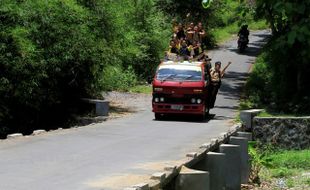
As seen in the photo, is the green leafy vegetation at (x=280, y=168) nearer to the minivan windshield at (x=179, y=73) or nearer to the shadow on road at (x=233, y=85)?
the minivan windshield at (x=179, y=73)

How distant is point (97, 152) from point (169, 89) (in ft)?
27.3

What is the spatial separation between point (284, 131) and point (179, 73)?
4.03 metres

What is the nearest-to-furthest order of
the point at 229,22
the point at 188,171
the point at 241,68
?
the point at 188,171, the point at 241,68, the point at 229,22

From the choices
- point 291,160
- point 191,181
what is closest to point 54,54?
point 291,160

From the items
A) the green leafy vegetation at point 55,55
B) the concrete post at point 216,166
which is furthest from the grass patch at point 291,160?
the concrete post at point 216,166

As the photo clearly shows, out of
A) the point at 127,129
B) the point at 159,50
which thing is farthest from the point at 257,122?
the point at 159,50

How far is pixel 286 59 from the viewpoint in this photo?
2509 centimetres

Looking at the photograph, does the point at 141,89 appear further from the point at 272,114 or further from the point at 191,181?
the point at 191,181

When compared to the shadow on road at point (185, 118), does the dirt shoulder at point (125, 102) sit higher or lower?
higher

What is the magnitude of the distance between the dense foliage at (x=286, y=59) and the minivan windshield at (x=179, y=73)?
280 cm

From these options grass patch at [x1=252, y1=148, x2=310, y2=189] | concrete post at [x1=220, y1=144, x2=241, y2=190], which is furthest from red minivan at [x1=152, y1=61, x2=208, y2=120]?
concrete post at [x1=220, y1=144, x2=241, y2=190]

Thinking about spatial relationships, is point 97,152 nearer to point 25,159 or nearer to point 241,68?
point 25,159

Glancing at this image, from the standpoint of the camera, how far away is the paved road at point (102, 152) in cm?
1038

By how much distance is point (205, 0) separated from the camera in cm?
3244
